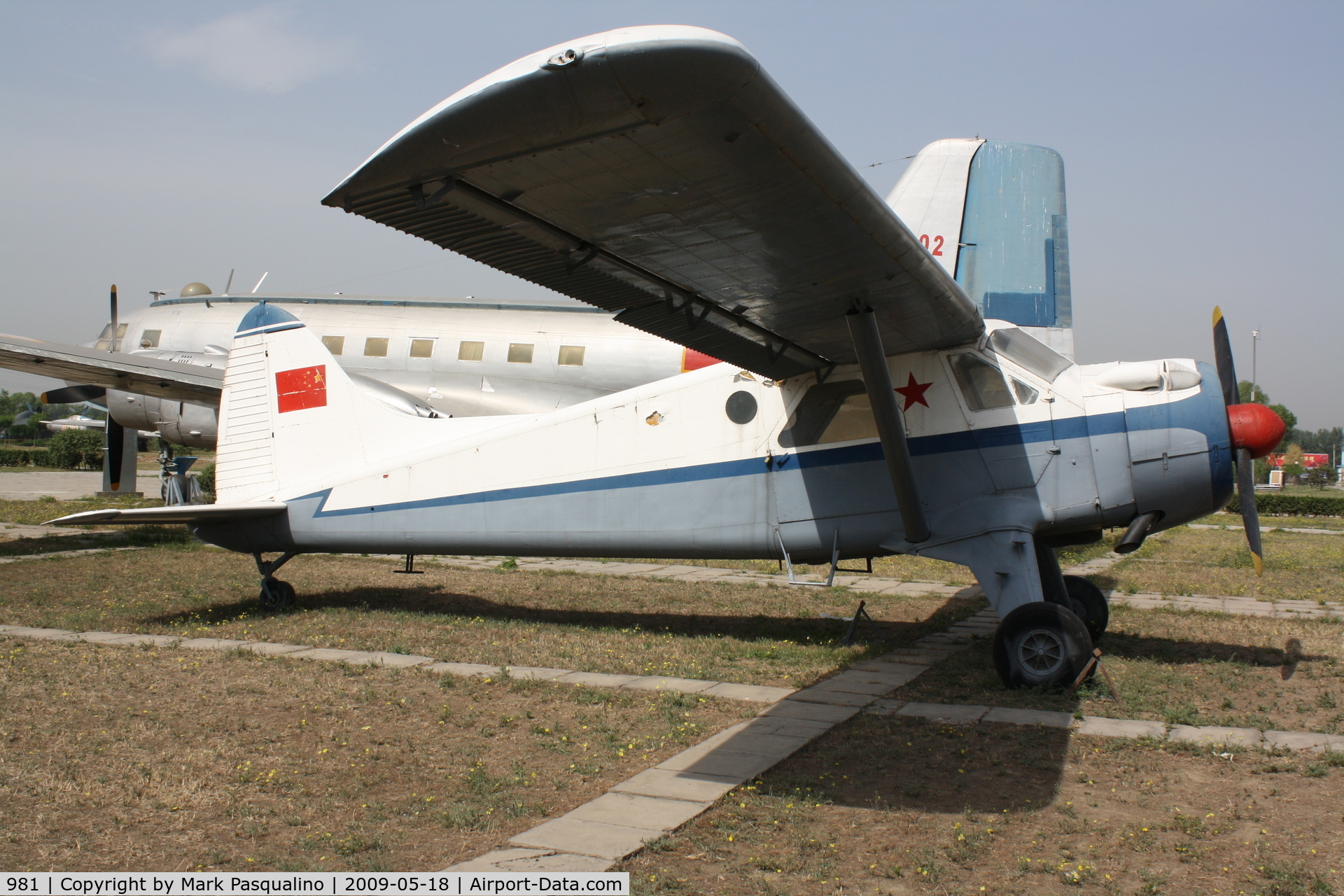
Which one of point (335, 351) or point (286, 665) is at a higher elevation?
point (335, 351)

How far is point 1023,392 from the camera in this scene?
7.66 m

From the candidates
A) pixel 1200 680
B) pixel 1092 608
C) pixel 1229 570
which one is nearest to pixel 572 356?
pixel 1092 608

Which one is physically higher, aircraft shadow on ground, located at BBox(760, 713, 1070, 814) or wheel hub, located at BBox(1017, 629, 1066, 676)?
wheel hub, located at BBox(1017, 629, 1066, 676)

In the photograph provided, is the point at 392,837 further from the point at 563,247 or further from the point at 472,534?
the point at 472,534

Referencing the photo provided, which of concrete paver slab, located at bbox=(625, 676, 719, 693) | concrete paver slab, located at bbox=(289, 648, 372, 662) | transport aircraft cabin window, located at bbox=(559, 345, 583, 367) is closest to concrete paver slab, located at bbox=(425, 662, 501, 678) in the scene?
concrete paver slab, located at bbox=(289, 648, 372, 662)

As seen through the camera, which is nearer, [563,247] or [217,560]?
[563,247]

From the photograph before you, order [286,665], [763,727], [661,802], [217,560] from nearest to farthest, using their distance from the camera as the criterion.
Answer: [661,802]
[763,727]
[286,665]
[217,560]

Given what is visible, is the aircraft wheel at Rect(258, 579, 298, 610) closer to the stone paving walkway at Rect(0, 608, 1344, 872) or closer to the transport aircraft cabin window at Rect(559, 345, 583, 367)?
the stone paving walkway at Rect(0, 608, 1344, 872)

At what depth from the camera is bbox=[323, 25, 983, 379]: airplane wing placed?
10.8ft

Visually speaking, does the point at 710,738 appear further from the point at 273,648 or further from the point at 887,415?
the point at 273,648

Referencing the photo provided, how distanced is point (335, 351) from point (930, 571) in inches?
511

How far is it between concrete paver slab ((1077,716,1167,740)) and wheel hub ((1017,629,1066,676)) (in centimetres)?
74

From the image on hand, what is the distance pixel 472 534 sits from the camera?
9453mm

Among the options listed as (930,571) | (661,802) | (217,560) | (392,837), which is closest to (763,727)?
(661,802)
